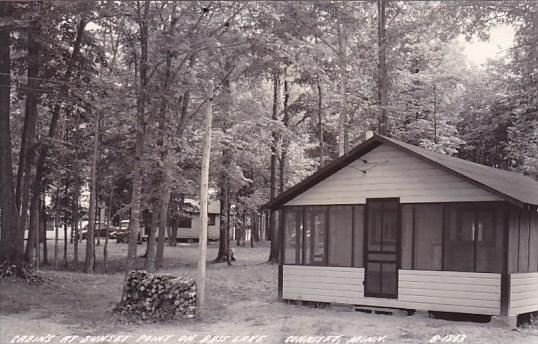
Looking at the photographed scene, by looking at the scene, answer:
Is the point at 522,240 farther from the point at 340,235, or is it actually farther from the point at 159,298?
the point at 159,298

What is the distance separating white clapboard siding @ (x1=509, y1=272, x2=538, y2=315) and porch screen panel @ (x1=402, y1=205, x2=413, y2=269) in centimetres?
206

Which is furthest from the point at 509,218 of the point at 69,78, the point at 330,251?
the point at 69,78

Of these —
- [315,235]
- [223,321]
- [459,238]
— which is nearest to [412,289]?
[459,238]

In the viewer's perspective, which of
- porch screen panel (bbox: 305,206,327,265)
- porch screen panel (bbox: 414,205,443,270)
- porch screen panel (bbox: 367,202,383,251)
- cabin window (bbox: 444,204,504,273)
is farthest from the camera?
porch screen panel (bbox: 305,206,327,265)

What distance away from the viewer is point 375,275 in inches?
532

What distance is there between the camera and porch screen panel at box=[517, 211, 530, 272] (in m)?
12.5

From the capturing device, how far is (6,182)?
1619 centimetres

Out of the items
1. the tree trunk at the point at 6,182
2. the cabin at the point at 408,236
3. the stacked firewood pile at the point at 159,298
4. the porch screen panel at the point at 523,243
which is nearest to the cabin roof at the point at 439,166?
the cabin at the point at 408,236

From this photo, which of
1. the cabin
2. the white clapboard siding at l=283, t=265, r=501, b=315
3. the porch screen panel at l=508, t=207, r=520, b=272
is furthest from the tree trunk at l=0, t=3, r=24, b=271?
the porch screen panel at l=508, t=207, r=520, b=272

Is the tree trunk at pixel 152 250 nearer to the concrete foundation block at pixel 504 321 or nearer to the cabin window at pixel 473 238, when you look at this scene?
the cabin window at pixel 473 238

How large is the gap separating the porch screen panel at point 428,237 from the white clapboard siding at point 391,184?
0.83 feet

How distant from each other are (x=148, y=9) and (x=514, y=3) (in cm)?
891

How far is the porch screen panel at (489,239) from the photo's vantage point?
39.5ft

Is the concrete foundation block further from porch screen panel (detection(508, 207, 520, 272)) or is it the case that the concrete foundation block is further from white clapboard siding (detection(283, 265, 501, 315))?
porch screen panel (detection(508, 207, 520, 272))
